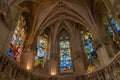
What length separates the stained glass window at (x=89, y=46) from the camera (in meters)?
13.0

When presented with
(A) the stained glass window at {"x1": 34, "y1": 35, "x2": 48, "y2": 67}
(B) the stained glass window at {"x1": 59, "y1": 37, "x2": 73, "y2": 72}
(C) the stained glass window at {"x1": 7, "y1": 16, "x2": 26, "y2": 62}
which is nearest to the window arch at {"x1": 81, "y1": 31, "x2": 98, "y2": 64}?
(B) the stained glass window at {"x1": 59, "y1": 37, "x2": 73, "y2": 72}

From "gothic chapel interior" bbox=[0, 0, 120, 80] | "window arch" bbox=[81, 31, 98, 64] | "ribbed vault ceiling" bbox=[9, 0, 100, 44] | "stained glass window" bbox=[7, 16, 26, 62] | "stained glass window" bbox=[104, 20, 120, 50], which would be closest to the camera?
"gothic chapel interior" bbox=[0, 0, 120, 80]

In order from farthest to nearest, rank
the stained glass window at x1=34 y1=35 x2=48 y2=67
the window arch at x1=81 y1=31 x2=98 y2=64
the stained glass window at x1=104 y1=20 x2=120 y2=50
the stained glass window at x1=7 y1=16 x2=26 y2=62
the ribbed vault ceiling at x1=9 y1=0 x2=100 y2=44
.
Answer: the ribbed vault ceiling at x1=9 y1=0 x2=100 y2=44 → the stained glass window at x1=34 y1=35 x2=48 y2=67 → the window arch at x1=81 y1=31 x2=98 y2=64 → the stained glass window at x1=104 y1=20 x2=120 y2=50 → the stained glass window at x1=7 y1=16 x2=26 y2=62

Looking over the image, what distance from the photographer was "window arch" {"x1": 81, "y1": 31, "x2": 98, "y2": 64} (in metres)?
13.0

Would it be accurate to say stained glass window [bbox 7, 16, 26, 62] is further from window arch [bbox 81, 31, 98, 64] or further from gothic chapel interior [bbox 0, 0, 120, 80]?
window arch [bbox 81, 31, 98, 64]

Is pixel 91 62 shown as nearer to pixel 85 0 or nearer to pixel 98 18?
pixel 98 18

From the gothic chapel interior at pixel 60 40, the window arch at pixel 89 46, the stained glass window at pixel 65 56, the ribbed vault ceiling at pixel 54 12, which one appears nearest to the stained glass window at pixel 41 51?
the gothic chapel interior at pixel 60 40

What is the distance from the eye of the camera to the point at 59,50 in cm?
1467

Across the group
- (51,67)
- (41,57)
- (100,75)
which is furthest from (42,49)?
(100,75)

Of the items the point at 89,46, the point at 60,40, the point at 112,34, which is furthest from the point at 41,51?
the point at 112,34

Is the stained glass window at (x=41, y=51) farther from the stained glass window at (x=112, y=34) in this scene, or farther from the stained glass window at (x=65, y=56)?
the stained glass window at (x=112, y=34)

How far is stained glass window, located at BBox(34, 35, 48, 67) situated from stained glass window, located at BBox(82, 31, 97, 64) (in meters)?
4.29

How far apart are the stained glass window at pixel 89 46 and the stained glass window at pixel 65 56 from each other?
6.16ft

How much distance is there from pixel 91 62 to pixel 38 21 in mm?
7040
